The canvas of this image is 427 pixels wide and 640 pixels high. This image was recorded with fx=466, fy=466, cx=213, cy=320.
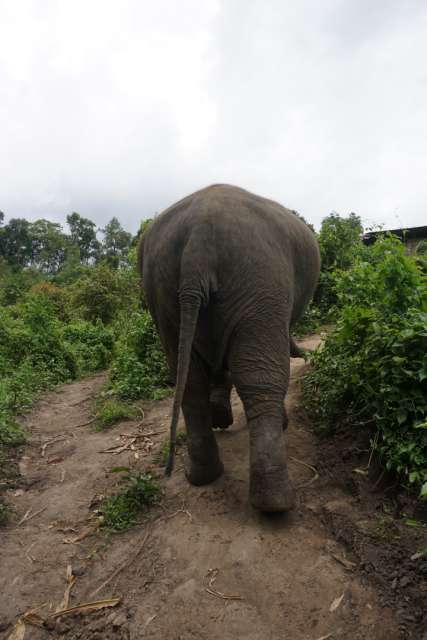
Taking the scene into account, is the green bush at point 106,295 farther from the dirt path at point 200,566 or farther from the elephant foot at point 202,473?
the elephant foot at point 202,473

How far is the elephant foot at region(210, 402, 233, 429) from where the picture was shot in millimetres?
4092

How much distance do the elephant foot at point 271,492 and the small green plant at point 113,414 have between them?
275 centimetres

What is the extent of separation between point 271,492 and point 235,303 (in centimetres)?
113

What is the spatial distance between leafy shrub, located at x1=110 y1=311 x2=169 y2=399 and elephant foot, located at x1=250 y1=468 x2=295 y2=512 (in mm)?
3203

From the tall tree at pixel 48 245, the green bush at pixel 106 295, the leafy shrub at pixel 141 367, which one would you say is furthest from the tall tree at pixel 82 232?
the leafy shrub at pixel 141 367

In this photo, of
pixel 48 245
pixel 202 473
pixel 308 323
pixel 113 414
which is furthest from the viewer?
pixel 48 245

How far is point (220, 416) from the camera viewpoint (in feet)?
13.6

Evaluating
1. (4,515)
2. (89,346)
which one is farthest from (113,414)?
(89,346)

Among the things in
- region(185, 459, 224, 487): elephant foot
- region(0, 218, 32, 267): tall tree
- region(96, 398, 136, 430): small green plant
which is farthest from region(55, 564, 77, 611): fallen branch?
region(0, 218, 32, 267): tall tree

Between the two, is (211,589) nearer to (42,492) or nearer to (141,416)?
(42,492)

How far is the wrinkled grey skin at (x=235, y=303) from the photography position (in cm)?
272

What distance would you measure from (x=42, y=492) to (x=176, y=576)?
1.74 m

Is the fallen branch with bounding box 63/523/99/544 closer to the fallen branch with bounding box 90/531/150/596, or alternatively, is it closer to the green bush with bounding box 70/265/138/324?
the fallen branch with bounding box 90/531/150/596

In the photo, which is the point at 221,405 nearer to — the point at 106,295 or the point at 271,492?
the point at 271,492
